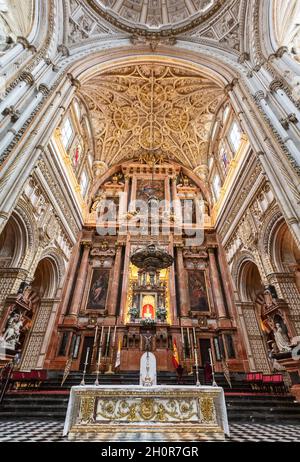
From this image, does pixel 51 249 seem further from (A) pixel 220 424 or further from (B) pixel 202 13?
(B) pixel 202 13

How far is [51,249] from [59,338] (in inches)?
176

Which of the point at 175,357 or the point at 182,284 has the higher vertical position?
the point at 182,284

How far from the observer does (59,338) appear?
1236cm

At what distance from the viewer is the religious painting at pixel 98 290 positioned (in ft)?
47.0

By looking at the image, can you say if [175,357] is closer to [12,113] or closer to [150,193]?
[150,193]

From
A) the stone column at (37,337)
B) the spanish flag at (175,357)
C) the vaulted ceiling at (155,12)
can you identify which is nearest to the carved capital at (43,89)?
the vaulted ceiling at (155,12)

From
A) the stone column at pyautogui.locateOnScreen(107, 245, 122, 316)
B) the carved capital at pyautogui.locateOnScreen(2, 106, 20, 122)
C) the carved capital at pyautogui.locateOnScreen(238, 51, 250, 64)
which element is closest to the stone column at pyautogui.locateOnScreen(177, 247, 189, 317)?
the stone column at pyautogui.locateOnScreen(107, 245, 122, 316)

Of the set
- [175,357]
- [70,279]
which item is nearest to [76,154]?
[70,279]

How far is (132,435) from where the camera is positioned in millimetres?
4105

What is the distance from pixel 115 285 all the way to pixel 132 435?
35.4 feet

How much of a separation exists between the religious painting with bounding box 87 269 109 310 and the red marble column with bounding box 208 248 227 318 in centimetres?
647

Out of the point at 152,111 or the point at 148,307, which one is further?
the point at 152,111
